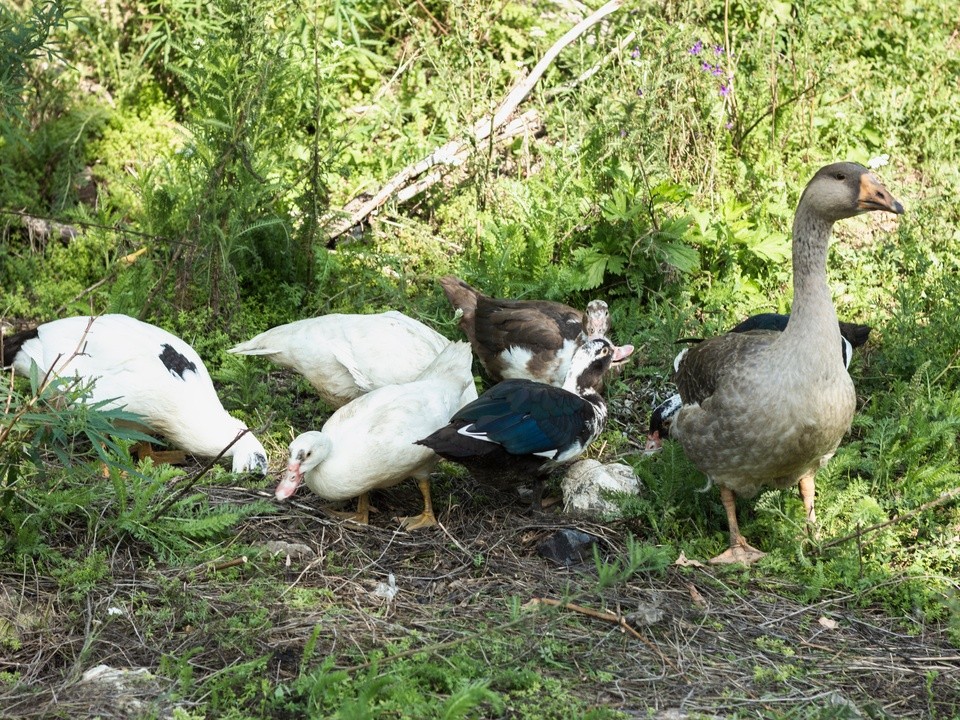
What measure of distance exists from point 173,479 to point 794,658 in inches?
116

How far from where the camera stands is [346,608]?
4445 mm

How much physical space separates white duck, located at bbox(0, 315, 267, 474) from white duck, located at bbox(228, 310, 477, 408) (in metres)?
0.50

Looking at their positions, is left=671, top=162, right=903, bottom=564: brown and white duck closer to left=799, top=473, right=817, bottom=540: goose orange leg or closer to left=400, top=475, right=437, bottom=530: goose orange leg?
left=799, top=473, right=817, bottom=540: goose orange leg

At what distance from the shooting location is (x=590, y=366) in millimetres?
5793

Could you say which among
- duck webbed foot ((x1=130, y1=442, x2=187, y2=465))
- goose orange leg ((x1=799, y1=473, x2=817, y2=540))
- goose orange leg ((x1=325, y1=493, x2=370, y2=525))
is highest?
duck webbed foot ((x1=130, y1=442, x2=187, y2=465))

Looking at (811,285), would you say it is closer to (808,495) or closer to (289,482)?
(808,495)

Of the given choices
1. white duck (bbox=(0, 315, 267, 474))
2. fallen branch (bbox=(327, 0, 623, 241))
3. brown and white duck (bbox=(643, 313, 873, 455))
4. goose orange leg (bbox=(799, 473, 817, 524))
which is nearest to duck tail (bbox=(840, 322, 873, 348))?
brown and white duck (bbox=(643, 313, 873, 455))

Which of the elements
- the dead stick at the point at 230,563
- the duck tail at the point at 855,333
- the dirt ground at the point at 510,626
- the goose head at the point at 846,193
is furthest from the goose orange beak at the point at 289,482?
the duck tail at the point at 855,333

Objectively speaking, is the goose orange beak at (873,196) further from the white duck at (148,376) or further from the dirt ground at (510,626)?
the white duck at (148,376)

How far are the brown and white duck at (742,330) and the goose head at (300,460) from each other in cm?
178

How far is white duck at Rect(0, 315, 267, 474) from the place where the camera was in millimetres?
5316

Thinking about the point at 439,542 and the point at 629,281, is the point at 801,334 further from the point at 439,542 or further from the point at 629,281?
the point at 629,281

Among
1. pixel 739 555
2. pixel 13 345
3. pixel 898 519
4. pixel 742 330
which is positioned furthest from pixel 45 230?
pixel 898 519

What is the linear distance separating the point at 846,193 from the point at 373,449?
2344mm
